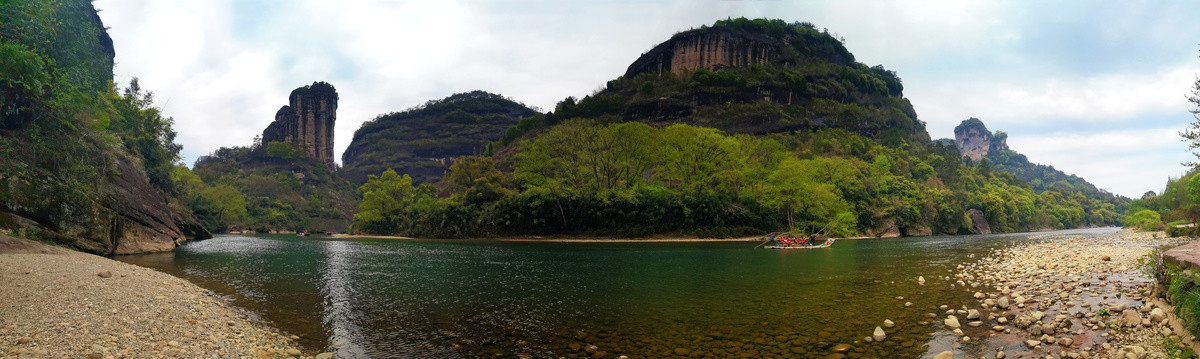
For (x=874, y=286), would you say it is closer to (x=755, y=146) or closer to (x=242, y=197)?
(x=755, y=146)

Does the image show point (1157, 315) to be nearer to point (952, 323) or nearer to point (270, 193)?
point (952, 323)

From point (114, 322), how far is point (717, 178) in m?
64.9

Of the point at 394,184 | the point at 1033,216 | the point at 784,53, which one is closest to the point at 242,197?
the point at 394,184

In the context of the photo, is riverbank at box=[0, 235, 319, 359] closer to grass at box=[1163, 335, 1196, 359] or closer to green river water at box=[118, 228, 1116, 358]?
green river water at box=[118, 228, 1116, 358]

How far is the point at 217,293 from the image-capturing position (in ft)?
56.7

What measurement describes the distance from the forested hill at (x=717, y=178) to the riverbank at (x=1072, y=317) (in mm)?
45823

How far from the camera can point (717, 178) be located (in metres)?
68.9

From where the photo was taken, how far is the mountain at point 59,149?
14.1m

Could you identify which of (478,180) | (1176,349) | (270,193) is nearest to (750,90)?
(478,180)

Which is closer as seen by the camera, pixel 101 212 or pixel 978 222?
pixel 101 212

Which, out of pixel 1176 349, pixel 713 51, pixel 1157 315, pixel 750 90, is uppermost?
pixel 713 51

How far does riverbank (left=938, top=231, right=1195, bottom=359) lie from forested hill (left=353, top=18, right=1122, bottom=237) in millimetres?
45823

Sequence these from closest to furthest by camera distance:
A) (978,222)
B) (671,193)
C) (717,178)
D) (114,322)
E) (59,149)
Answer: (114,322)
(59,149)
(671,193)
(717,178)
(978,222)

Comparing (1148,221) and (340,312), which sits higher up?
(1148,221)
